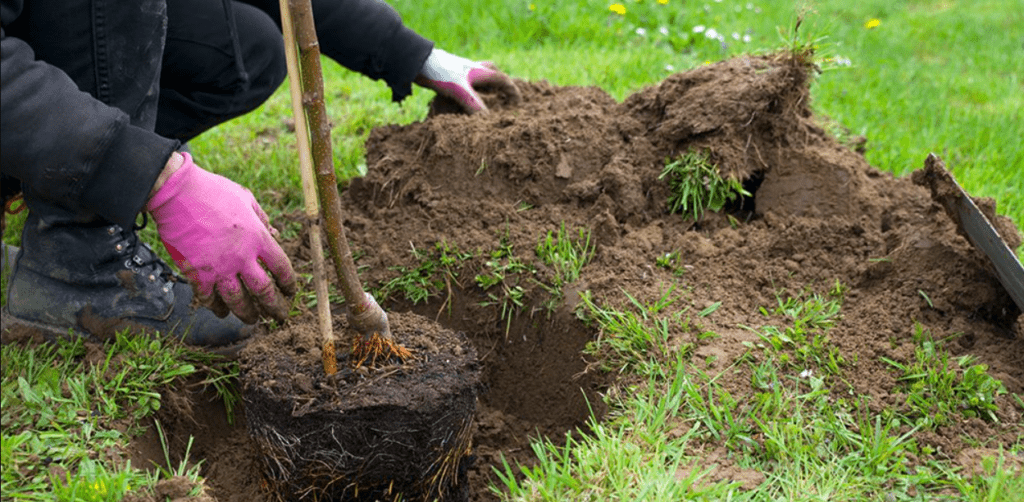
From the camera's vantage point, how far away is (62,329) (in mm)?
2314

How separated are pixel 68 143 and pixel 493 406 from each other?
1345 millimetres

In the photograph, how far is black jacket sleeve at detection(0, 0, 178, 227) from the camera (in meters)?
1.73

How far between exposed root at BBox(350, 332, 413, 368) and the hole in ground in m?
0.38

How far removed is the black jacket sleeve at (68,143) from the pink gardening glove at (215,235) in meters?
0.07

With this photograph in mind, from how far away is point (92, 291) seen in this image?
2328 millimetres

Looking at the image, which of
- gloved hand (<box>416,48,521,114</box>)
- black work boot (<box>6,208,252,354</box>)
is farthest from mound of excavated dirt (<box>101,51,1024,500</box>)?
black work boot (<box>6,208,252,354</box>)

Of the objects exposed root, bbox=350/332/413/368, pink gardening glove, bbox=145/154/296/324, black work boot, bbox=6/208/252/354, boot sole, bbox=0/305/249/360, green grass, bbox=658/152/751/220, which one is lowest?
boot sole, bbox=0/305/249/360

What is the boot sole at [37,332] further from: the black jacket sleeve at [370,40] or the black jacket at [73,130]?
the black jacket sleeve at [370,40]

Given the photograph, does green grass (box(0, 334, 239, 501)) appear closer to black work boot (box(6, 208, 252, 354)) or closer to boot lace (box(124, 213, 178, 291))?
black work boot (box(6, 208, 252, 354))

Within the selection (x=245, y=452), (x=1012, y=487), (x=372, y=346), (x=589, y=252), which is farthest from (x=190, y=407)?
(x=1012, y=487)

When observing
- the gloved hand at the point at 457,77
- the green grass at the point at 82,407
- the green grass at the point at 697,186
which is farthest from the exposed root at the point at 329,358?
the gloved hand at the point at 457,77

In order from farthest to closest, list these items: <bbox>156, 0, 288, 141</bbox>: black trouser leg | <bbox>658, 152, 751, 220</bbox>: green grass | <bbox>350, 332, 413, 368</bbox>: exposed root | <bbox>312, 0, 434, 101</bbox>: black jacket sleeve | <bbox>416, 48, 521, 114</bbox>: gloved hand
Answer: <bbox>416, 48, 521, 114</bbox>: gloved hand < <bbox>312, 0, 434, 101</bbox>: black jacket sleeve < <bbox>658, 152, 751, 220</bbox>: green grass < <bbox>156, 0, 288, 141</bbox>: black trouser leg < <bbox>350, 332, 413, 368</bbox>: exposed root

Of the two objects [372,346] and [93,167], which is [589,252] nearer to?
[372,346]

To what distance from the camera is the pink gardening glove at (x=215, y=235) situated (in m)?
1.90
